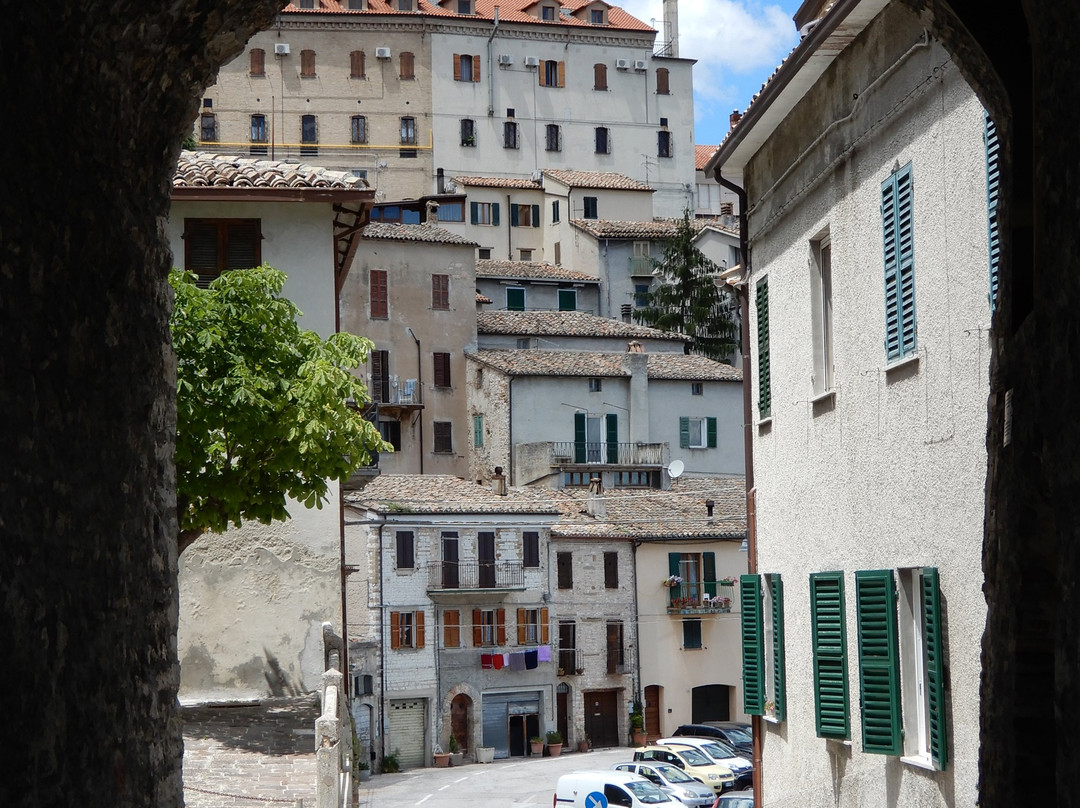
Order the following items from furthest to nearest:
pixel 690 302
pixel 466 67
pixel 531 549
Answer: pixel 466 67 < pixel 690 302 < pixel 531 549

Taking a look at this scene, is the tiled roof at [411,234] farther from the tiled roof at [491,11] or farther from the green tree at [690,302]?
the tiled roof at [491,11]

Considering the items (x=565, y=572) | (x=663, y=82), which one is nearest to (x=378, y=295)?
(x=565, y=572)

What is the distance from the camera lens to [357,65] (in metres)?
74.3

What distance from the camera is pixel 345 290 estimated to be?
54594mm

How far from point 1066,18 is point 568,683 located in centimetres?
4300

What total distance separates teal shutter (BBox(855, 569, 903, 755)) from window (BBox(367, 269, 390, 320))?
44.5 metres

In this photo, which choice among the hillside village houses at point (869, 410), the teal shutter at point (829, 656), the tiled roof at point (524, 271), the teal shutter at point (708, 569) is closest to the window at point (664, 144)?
the tiled roof at point (524, 271)

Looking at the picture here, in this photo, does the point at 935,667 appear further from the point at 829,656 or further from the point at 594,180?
the point at 594,180

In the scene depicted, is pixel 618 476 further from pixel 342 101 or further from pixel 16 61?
pixel 16 61

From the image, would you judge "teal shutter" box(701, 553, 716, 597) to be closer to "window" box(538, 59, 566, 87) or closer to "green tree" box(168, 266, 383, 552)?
"green tree" box(168, 266, 383, 552)

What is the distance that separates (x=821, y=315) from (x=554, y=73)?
66.0 m

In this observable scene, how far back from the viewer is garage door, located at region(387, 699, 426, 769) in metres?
43.8

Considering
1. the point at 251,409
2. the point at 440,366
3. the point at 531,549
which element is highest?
the point at 440,366

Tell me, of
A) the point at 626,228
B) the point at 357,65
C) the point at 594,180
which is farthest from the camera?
the point at 357,65
